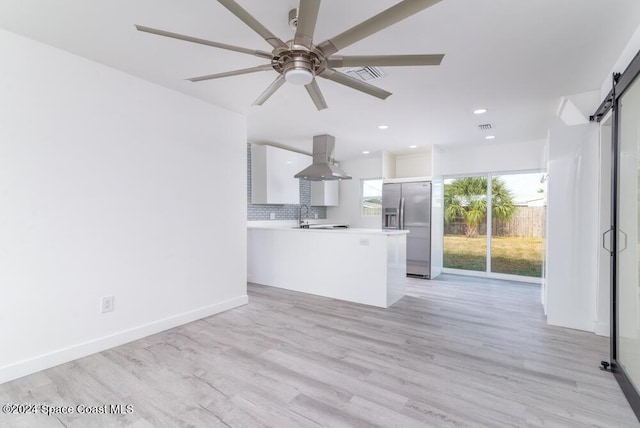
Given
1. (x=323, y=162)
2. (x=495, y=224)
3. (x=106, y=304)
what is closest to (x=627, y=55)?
(x=323, y=162)

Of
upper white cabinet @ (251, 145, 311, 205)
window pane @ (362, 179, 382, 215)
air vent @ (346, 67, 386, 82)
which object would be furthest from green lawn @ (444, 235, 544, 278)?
air vent @ (346, 67, 386, 82)

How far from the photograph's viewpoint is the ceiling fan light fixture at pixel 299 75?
1.66 metres

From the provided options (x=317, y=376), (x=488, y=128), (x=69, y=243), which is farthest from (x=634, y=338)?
(x=69, y=243)

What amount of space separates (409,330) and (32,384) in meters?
3.07

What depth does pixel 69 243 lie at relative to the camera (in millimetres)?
2459

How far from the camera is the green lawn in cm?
548

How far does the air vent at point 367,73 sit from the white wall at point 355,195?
149 inches

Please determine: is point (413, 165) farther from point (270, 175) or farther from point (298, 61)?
point (298, 61)

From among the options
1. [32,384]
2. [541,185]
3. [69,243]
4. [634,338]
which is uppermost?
[541,185]

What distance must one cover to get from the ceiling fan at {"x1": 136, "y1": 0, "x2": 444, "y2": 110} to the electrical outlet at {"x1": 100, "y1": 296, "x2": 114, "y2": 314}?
226 centimetres

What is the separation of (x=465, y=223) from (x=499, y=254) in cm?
82

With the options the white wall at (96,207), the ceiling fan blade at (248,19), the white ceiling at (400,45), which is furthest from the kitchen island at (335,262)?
the ceiling fan blade at (248,19)

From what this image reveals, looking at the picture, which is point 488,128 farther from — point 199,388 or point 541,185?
point 199,388

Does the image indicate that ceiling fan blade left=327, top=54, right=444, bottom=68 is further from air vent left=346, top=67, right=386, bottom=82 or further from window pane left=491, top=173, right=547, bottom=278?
window pane left=491, top=173, right=547, bottom=278
